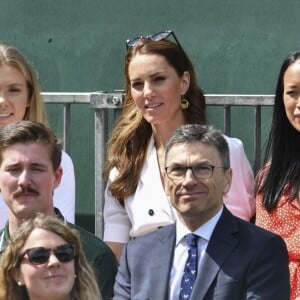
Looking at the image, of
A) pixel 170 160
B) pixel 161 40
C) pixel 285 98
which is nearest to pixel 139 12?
pixel 161 40

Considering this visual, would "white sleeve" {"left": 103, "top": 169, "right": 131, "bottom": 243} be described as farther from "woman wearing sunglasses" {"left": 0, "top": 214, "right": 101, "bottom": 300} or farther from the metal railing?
"woman wearing sunglasses" {"left": 0, "top": 214, "right": 101, "bottom": 300}

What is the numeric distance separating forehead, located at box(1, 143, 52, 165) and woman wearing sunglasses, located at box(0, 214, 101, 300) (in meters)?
0.44

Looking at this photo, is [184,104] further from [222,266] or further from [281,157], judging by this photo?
[222,266]

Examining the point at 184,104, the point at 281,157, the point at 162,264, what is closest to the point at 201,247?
the point at 162,264

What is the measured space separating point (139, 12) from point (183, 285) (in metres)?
3.30

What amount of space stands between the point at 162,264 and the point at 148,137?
4.27 ft

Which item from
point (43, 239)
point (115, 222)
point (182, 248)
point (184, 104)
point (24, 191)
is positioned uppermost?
point (184, 104)

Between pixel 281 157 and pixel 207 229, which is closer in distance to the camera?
pixel 207 229

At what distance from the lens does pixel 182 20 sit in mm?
8008

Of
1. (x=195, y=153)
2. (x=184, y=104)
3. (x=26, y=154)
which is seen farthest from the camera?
(x=184, y=104)

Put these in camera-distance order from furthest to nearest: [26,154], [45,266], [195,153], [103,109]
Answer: [103,109]
[26,154]
[195,153]
[45,266]

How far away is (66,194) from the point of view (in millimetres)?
6270

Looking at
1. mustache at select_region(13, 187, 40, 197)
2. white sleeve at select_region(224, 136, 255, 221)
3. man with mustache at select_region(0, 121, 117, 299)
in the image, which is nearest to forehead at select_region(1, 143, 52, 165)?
man with mustache at select_region(0, 121, 117, 299)

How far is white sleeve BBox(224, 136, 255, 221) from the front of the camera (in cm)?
611
